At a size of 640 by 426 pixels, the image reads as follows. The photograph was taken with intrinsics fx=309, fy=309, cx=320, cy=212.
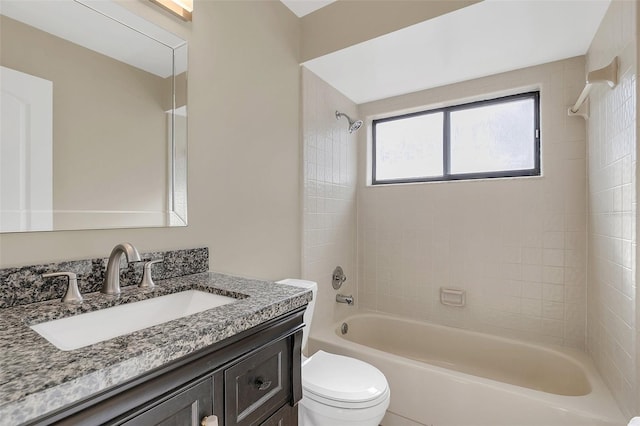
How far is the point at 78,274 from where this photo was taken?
0.98m

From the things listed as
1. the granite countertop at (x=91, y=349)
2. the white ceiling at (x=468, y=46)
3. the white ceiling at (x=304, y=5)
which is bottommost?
the granite countertop at (x=91, y=349)

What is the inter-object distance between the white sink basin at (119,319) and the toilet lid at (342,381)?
0.64 metres

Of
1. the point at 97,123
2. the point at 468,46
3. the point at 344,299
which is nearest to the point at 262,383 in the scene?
the point at 97,123

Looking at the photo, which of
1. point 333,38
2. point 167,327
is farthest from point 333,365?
point 333,38

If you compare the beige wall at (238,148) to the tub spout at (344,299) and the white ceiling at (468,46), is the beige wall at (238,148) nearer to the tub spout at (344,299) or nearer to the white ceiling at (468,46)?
the white ceiling at (468,46)

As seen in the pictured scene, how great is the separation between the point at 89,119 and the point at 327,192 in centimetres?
153

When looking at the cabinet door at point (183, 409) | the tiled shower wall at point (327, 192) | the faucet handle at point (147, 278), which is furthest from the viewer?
the tiled shower wall at point (327, 192)

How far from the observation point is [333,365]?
5.10 ft

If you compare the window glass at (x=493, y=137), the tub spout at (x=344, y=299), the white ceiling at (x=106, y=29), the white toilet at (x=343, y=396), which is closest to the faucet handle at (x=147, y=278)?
the white toilet at (x=343, y=396)

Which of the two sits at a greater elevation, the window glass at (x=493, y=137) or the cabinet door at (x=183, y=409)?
the window glass at (x=493, y=137)

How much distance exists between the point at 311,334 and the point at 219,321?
4.85 ft

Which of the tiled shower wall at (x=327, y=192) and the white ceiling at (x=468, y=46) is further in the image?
the tiled shower wall at (x=327, y=192)

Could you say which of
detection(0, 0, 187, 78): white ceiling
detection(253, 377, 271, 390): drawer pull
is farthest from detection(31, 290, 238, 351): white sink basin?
detection(0, 0, 187, 78): white ceiling

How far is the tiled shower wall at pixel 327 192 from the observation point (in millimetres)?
2104
